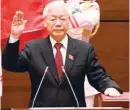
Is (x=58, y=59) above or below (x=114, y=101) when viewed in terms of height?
above

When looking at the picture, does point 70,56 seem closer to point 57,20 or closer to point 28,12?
point 57,20

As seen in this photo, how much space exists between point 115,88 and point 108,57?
95 centimetres

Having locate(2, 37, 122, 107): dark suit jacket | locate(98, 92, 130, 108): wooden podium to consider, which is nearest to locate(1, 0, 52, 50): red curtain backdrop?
locate(2, 37, 122, 107): dark suit jacket

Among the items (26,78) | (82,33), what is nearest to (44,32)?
(82,33)

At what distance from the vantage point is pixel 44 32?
6.33ft

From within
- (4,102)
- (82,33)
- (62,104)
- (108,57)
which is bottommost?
(4,102)

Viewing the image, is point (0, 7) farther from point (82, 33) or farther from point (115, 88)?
point (115, 88)

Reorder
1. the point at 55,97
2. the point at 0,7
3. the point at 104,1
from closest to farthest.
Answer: the point at 55,97 < the point at 0,7 < the point at 104,1

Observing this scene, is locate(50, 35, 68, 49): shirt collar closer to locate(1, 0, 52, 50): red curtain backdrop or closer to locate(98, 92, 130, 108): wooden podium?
locate(98, 92, 130, 108): wooden podium

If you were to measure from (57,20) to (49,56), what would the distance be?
0.44 ft

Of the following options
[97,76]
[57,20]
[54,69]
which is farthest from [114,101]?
[57,20]

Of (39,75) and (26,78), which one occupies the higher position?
(39,75)

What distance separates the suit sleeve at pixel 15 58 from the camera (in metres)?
→ 1.40

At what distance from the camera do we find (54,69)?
1.44 m
